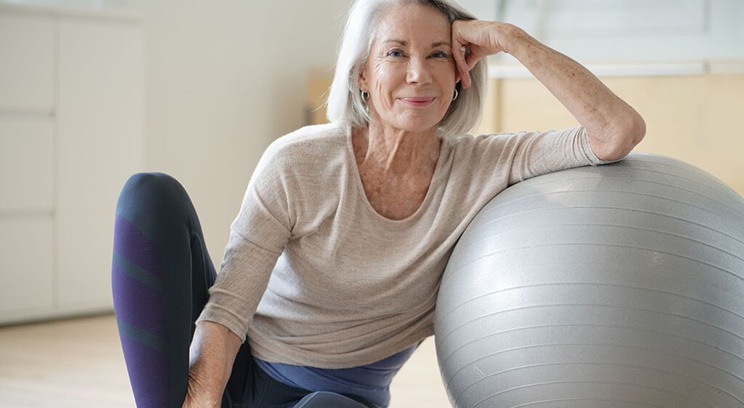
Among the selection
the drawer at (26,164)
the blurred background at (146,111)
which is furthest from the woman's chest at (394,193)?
the drawer at (26,164)

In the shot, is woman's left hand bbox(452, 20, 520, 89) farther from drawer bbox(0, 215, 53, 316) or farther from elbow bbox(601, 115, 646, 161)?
drawer bbox(0, 215, 53, 316)

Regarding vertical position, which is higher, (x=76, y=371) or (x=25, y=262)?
(x=25, y=262)

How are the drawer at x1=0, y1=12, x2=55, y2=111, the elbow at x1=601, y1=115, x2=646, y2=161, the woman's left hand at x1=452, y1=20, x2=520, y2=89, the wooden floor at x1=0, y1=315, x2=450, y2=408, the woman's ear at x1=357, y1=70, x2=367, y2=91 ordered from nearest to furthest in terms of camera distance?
the elbow at x1=601, y1=115, x2=646, y2=161, the woman's left hand at x1=452, y1=20, x2=520, y2=89, the woman's ear at x1=357, y1=70, x2=367, y2=91, the wooden floor at x1=0, y1=315, x2=450, y2=408, the drawer at x1=0, y1=12, x2=55, y2=111

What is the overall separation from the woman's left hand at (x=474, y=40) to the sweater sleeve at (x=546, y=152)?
0.15 meters

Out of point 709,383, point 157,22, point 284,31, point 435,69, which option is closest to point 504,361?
point 709,383

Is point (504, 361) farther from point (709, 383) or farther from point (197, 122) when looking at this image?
point (197, 122)

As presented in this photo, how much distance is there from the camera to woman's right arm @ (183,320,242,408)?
1.65m

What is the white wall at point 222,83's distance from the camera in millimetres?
4230

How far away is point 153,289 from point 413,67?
1.83 feet

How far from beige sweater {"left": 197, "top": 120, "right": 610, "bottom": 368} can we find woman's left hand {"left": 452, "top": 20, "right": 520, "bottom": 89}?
148mm

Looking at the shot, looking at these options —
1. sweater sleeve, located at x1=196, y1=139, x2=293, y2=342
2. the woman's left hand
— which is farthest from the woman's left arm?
sweater sleeve, located at x1=196, y1=139, x2=293, y2=342

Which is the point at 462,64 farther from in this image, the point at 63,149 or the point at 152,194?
the point at 63,149

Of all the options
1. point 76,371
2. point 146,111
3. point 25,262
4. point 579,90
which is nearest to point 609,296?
point 579,90

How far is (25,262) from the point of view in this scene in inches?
140
